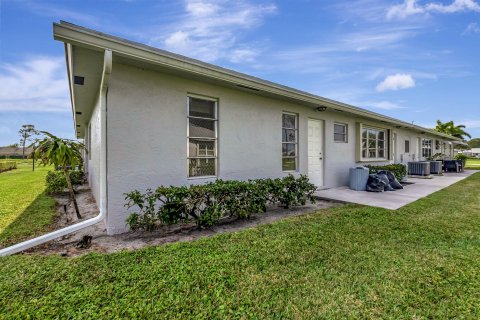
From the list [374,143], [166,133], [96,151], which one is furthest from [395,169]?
[96,151]

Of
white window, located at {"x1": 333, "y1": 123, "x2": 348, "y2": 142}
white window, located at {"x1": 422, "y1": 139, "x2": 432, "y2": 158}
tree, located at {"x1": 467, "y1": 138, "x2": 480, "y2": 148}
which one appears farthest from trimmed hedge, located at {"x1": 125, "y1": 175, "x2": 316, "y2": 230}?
tree, located at {"x1": 467, "y1": 138, "x2": 480, "y2": 148}

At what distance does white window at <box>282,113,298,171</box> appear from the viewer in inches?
287

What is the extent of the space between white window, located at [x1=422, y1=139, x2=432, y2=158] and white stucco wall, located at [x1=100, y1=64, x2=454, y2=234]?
1749 cm

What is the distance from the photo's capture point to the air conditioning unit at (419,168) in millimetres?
13242

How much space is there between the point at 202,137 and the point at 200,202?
159cm

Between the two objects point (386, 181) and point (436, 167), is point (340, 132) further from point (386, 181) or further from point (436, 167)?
point (436, 167)

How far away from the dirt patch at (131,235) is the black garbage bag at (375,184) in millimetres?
3708

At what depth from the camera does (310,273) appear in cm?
286

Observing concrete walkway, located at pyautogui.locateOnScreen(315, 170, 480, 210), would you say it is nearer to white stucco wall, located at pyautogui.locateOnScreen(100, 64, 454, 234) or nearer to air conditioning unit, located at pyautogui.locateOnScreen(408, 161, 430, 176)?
white stucco wall, located at pyautogui.locateOnScreen(100, 64, 454, 234)

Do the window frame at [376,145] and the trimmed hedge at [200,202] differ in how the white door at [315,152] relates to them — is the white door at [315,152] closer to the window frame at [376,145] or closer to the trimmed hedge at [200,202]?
the window frame at [376,145]

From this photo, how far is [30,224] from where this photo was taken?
4.94 meters

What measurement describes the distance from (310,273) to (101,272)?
2438 mm

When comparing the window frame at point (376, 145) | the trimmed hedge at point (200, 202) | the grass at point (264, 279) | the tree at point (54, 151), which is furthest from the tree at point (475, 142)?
the tree at point (54, 151)

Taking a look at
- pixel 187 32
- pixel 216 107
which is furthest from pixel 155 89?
pixel 187 32
